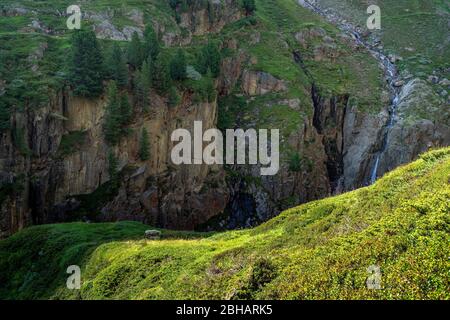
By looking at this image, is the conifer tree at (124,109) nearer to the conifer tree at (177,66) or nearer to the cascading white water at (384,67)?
the conifer tree at (177,66)

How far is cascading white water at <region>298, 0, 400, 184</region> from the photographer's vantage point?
255 ft

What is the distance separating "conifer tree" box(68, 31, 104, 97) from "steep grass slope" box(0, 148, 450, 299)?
28292 mm

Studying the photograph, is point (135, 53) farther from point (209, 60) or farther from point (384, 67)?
point (384, 67)

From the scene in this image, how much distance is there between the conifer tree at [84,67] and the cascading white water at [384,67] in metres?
49.5

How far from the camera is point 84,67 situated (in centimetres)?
6016

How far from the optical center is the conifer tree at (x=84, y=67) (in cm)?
5986

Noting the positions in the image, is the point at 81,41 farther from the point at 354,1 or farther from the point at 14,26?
the point at 354,1

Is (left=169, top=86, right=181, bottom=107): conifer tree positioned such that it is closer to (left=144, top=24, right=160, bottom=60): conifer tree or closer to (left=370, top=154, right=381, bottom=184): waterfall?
(left=144, top=24, right=160, bottom=60): conifer tree

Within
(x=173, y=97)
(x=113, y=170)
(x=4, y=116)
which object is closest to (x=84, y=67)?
(x=4, y=116)

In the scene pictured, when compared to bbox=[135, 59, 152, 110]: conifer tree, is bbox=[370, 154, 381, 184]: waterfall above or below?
below

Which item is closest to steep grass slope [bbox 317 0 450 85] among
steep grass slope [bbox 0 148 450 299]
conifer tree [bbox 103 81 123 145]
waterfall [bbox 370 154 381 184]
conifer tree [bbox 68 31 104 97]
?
waterfall [bbox 370 154 381 184]

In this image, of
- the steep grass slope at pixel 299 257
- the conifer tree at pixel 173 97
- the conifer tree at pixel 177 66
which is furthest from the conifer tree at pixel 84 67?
the steep grass slope at pixel 299 257

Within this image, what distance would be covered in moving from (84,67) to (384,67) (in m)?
71.3
